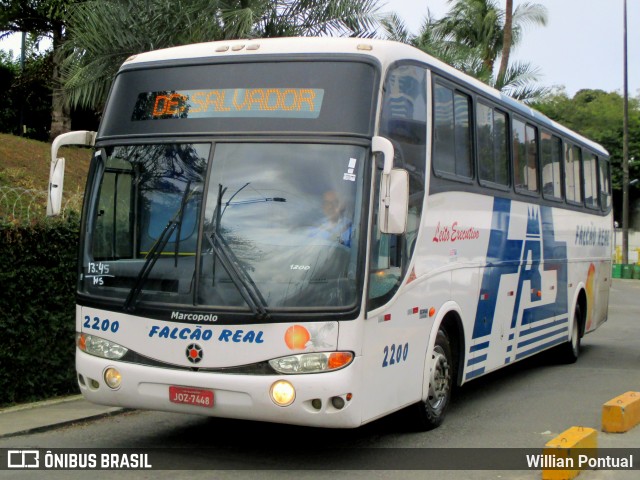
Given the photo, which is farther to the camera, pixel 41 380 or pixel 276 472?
pixel 41 380

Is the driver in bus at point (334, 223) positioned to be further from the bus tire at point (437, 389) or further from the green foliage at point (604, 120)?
the green foliage at point (604, 120)

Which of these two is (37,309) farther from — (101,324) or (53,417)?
(101,324)

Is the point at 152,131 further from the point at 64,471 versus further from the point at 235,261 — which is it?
the point at 64,471

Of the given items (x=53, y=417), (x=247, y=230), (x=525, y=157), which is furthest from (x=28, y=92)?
(x=247, y=230)

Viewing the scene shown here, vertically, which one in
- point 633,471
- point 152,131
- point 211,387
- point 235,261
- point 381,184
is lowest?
point 633,471

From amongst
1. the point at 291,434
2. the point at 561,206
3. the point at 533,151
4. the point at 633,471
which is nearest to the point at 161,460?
the point at 291,434

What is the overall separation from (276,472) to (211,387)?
0.87 meters

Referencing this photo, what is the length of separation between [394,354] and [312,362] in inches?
40.5

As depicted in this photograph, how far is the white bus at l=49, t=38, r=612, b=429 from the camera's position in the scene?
6.83 m

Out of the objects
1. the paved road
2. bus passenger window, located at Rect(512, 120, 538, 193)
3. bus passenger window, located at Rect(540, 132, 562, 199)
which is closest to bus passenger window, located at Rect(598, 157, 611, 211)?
bus passenger window, located at Rect(540, 132, 562, 199)

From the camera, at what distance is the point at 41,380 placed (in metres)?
9.89

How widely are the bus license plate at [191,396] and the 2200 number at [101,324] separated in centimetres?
73

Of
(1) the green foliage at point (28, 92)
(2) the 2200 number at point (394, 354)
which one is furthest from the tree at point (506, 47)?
(2) the 2200 number at point (394, 354)

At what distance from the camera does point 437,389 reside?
872 centimetres
